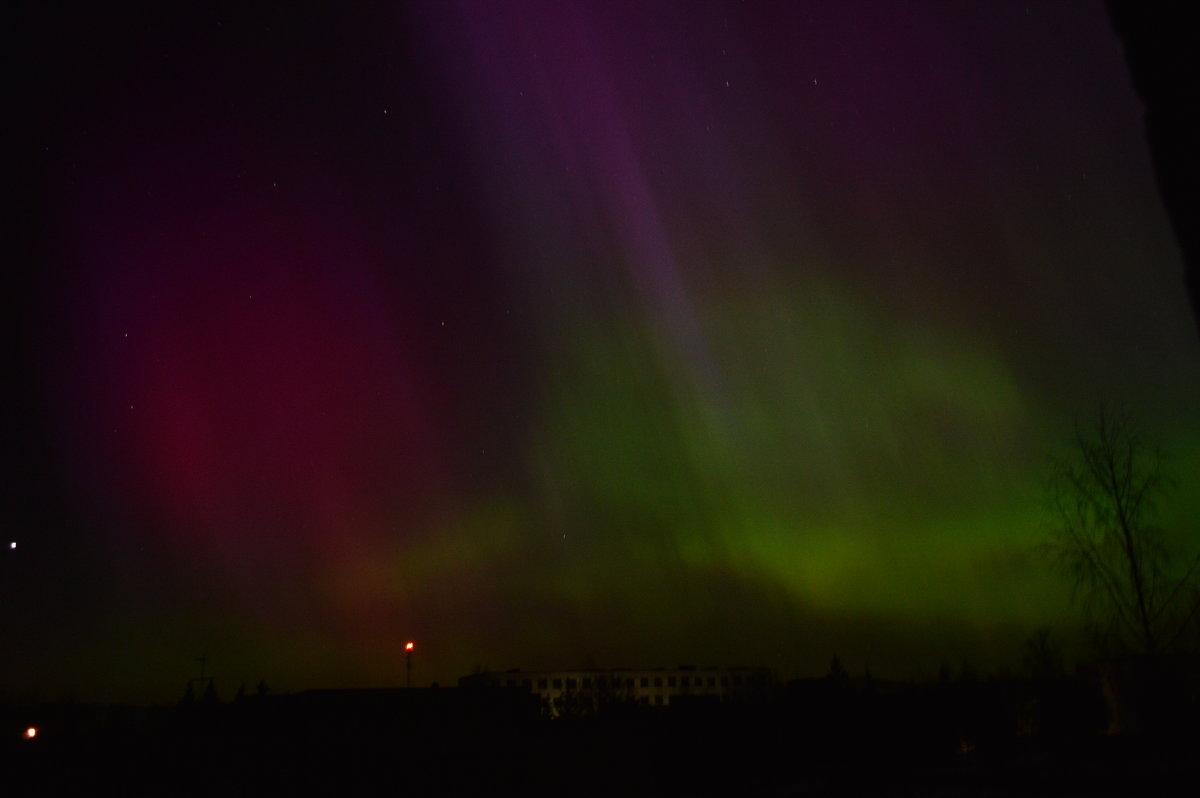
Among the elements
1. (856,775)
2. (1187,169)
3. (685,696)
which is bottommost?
(856,775)

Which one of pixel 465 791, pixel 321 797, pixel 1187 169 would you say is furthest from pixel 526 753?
pixel 1187 169

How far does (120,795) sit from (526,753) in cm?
1033

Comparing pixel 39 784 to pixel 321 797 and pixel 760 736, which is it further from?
pixel 760 736

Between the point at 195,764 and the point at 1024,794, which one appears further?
the point at 195,764

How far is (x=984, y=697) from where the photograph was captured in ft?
103

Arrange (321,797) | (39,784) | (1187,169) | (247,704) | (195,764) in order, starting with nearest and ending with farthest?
1. (1187,169)
2. (39,784)
3. (195,764)
4. (321,797)
5. (247,704)

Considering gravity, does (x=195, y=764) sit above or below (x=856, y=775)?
above

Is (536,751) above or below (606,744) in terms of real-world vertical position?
above

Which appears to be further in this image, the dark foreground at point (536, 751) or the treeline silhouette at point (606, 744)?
the treeline silhouette at point (606, 744)

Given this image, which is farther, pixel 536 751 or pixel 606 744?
pixel 606 744

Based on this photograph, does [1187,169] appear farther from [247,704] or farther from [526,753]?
[247,704]

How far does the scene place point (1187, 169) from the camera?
337 centimetres

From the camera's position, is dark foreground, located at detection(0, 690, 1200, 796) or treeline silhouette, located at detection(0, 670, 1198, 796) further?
treeline silhouette, located at detection(0, 670, 1198, 796)

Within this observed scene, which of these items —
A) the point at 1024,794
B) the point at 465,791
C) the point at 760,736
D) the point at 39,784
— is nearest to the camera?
the point at 1024,794
